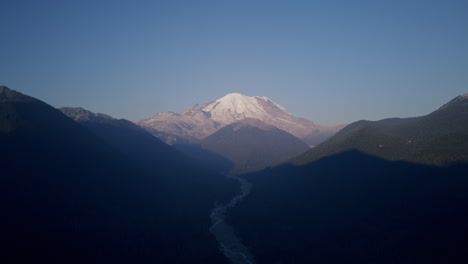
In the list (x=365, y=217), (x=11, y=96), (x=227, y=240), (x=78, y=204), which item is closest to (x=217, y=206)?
(x=227, y=240)

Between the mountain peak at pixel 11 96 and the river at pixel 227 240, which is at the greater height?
the mountain peak at pixel 11 96

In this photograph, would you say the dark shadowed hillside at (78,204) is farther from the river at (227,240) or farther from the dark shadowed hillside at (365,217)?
the dark shadowed hillside at (365,217)

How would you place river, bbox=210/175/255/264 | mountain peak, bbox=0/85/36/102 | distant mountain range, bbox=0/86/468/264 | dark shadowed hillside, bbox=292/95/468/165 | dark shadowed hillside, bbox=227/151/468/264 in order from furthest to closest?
1. mountain peak, bbox=0/85/36/102
2. dark shadowed hillside, bbox=292/95/468/165
3. river, bbox=210/175/255/264
4. dark shadowed hillside, bbox=227/151/468/264
5. distant mountain range, bbox=0/86/468/264

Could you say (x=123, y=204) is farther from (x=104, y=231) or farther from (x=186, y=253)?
(x=186, y=253)

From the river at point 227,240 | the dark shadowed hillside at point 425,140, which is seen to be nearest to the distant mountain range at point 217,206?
the dark shadowed hillside at point 425,140

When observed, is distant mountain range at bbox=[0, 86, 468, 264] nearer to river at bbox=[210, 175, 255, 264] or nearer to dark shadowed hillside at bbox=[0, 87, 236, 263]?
dark shadowed hillside at bbox=[0, 87, 236, 263]

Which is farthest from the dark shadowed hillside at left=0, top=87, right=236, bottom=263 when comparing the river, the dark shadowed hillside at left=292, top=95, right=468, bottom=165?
the dark shadowed hillside at left=292, top=95, right=468, bottom=165

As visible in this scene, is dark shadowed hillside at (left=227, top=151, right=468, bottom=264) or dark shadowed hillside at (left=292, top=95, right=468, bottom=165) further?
dark shadowed hillside at (left=292, top=95, right=468, bottom=165)

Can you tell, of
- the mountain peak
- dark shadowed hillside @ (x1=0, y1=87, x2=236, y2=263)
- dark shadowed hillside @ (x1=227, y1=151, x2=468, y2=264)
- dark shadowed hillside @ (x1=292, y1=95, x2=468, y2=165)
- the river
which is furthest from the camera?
the mountain peak

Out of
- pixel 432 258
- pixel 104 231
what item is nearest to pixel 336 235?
pixel 432 258

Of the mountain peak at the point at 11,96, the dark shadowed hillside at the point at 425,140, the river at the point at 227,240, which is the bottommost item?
the river at the point at 227,240
